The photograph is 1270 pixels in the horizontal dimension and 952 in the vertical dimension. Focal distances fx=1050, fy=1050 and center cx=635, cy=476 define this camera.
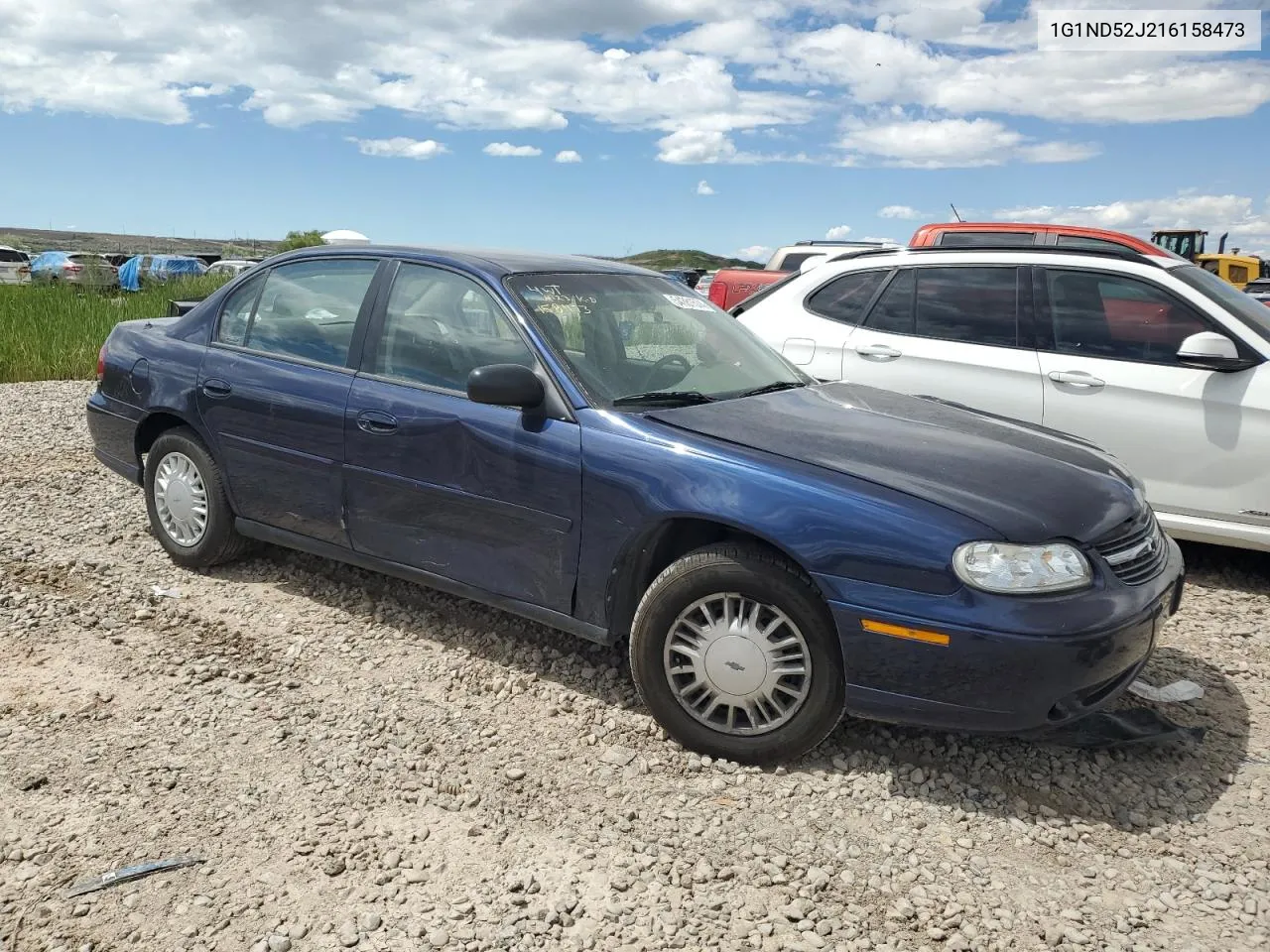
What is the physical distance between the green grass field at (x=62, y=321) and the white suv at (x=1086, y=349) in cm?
992

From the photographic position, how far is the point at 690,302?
479 cm

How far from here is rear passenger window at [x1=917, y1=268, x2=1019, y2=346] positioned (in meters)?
5.98

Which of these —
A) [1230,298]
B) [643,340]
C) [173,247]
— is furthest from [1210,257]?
[173,247]

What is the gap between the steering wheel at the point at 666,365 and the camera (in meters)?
4.07

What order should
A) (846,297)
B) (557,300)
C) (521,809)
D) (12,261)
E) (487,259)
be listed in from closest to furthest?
(521,809) → (557,300) → (487,259) → (846,297) → (12,261)

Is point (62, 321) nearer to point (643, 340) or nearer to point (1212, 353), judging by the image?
point (643, 340)

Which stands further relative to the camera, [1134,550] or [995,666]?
[1134,550]

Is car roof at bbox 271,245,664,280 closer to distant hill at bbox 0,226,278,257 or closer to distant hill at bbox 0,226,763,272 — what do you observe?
distant hill at bbox 0,226,763,272

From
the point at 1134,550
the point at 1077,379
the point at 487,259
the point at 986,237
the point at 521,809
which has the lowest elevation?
the point at 521,809

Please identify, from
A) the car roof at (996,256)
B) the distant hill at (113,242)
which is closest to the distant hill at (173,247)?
the distant hill at (113,242)

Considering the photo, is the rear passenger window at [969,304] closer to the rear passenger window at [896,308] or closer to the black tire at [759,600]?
the rear passenger window at [896,308]

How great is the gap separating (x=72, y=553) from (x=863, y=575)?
14.5ft

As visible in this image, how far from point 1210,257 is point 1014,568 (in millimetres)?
29593

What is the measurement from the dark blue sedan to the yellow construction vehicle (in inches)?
1028
